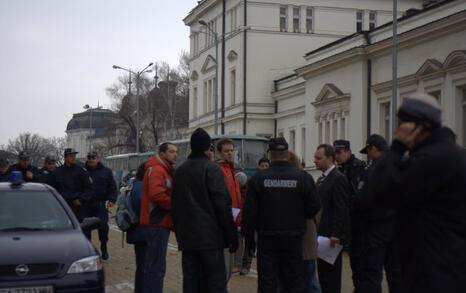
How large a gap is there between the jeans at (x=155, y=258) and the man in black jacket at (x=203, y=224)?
0.85m

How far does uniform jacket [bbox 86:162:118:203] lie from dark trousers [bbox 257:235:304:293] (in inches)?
283

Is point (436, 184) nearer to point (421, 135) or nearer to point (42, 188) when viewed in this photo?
point (421, 135)

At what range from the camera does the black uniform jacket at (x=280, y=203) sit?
Answer: 7680 mm

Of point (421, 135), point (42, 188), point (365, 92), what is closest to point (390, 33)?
point (365, 92)

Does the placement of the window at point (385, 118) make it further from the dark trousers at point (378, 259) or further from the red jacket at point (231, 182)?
the dark trousers at point (378, 259)

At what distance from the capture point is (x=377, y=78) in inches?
1346

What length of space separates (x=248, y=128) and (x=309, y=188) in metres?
43.6

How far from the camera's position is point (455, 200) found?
13.4 ft

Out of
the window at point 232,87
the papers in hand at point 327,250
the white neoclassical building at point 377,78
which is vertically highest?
the window at point 232,87

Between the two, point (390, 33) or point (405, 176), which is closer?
point (405, 176)

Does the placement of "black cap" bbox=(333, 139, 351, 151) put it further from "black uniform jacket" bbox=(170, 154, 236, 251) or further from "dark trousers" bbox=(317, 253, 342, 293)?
"black uniform jacket" bbox=(170, 154, 236, 251)

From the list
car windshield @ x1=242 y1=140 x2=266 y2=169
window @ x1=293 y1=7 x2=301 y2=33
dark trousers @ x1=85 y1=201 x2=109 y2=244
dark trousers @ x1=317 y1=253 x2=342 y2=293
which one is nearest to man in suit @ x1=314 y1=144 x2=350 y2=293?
dark trousers @ x1=317 y1=253 x2=342 y2=293

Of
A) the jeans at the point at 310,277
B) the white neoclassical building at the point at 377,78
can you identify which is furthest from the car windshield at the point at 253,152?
the jeans at the point at 310,277

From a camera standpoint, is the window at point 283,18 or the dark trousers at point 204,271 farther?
the window at point 283,18
